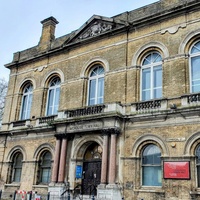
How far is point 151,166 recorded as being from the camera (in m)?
14.5

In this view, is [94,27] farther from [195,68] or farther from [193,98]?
[193,98]

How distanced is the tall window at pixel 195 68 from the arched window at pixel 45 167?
9.77 metres

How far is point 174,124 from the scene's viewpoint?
14031 mm

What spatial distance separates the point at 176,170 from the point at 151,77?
5.18 meters

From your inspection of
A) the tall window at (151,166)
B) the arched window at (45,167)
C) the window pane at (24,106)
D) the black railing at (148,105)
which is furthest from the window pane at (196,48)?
the window pane at (24,106)

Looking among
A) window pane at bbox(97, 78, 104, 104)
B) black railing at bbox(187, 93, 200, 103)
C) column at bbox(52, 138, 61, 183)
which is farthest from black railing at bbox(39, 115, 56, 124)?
black railing at bbox(187, 93, 200, 103)

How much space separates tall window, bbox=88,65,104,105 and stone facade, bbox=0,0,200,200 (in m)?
0.06

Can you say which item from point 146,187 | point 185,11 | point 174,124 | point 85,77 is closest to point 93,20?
point 85,77

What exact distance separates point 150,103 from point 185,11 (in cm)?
511

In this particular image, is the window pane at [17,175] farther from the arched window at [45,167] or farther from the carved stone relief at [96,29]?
the carved stone relief at [96,29]

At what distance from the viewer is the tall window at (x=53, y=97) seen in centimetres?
1988

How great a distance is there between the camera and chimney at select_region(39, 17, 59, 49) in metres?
22.4

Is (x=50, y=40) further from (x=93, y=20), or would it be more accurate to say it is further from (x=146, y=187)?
(x=146, y=187)

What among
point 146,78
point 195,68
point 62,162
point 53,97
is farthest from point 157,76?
point 53,97
